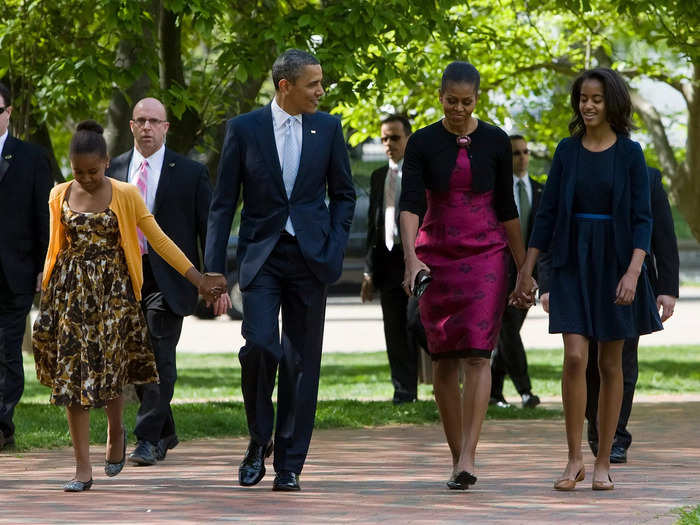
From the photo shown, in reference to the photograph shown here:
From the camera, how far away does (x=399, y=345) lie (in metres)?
11.9

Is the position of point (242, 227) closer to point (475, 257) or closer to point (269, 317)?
point (269, 317)

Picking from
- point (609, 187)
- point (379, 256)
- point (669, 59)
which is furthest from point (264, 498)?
point (669, 59)

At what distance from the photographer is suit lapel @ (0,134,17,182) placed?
29.5ft

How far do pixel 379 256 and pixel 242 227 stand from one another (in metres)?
4.63

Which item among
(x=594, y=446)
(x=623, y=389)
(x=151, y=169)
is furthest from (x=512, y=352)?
(x=151, y=169)

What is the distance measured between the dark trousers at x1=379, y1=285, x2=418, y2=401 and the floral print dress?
16.0 feet

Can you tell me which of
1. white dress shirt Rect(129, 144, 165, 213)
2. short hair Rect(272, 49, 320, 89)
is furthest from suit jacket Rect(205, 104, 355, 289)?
white dress shirt Rect(129, 144, 165, 213)

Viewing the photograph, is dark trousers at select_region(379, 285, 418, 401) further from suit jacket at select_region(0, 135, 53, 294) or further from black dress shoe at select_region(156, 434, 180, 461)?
suit jacket at select_region(0, 135, 53, 294)

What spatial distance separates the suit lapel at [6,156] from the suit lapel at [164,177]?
104 centimetres

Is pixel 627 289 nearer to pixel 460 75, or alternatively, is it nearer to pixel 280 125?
pixel 460 75

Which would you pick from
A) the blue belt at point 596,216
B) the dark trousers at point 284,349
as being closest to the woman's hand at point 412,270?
the dark trousers at point 284,349

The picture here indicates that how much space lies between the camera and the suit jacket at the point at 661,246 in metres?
8.09

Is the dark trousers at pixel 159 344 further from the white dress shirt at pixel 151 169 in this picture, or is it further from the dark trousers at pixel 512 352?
the dark trousers at pixel 512 352

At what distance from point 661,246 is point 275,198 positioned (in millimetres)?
2387
